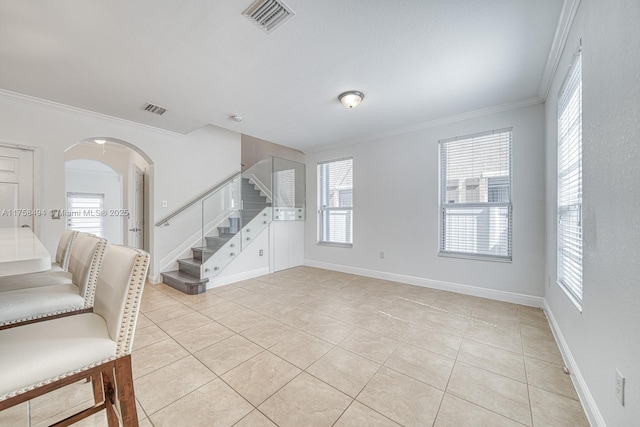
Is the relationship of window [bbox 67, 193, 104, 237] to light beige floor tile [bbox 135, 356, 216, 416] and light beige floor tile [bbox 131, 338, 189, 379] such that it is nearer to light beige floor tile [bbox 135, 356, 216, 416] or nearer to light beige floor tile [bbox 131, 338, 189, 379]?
light beige floor tile [bbox 131, 338, 189, 379]

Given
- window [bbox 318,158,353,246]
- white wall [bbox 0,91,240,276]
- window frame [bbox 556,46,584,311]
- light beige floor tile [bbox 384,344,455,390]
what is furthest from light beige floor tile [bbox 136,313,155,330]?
window frame [bbox 556,46,584,311]

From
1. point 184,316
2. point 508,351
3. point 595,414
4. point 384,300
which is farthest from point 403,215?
point 184,316

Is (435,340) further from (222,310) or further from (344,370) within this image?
(222,310)

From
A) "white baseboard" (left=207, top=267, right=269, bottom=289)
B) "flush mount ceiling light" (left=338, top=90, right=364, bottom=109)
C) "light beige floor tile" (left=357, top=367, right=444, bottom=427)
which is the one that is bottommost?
"light beige floor tile" (left=357, top=367, right=444, bottom=427)

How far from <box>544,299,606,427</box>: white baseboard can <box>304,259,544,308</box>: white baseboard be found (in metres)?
0.85

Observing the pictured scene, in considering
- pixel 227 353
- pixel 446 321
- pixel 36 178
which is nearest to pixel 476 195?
pixel 446 321

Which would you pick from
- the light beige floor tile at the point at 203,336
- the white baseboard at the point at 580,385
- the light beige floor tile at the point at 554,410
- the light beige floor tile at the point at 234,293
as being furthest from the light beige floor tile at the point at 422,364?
the light beige floor tile at the point at 234,293

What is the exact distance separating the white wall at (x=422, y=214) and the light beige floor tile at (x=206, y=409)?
3327 millimetres

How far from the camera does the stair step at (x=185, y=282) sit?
3672mm

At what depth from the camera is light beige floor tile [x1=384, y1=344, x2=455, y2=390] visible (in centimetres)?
182

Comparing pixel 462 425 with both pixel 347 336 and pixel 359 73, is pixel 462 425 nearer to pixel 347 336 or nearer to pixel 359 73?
pixel 347 336

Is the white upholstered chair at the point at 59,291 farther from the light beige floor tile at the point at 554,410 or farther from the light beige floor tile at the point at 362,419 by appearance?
the light beige floor tile at the point at 554,410

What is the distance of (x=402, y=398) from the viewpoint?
162 centimetres

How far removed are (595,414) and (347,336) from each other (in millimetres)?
1648
